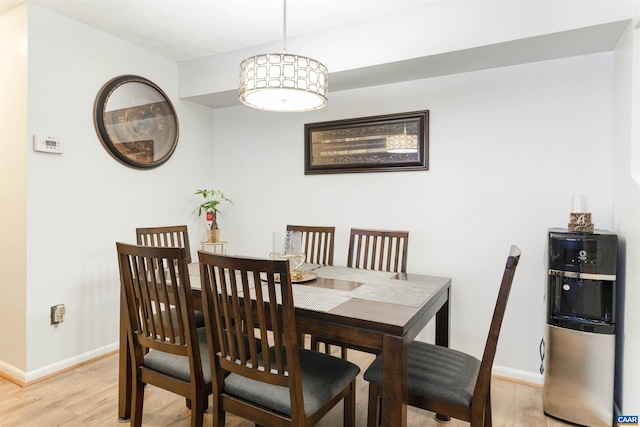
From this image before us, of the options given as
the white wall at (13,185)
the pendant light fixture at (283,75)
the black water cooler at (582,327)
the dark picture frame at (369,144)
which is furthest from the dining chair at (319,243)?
the white wall at (13,185)

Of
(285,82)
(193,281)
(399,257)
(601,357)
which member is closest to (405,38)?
(285,82)

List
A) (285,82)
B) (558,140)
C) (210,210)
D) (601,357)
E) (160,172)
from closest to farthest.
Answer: (285,82) < (601,357) < (558,140) < (160,172) < (210,210)

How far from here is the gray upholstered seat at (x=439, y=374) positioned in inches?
57.6

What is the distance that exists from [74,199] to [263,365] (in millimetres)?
2109

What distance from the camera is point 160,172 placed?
3322 millimetres

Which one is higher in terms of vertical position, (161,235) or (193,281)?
(161,235)

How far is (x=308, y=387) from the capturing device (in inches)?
56.8

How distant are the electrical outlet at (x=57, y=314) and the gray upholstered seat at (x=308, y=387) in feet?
5.80

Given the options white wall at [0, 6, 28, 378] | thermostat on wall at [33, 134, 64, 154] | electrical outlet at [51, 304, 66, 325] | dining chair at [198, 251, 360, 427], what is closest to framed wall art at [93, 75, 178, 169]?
thermostat on wall at [33, 134, 64, 154]

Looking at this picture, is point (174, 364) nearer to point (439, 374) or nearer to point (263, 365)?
point (263, 365)

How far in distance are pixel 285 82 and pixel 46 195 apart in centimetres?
191

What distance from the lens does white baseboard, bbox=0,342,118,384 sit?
242 cm

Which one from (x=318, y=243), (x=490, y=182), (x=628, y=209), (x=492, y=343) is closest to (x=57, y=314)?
(x=318, y=243)

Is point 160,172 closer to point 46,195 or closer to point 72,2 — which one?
point 46,195
